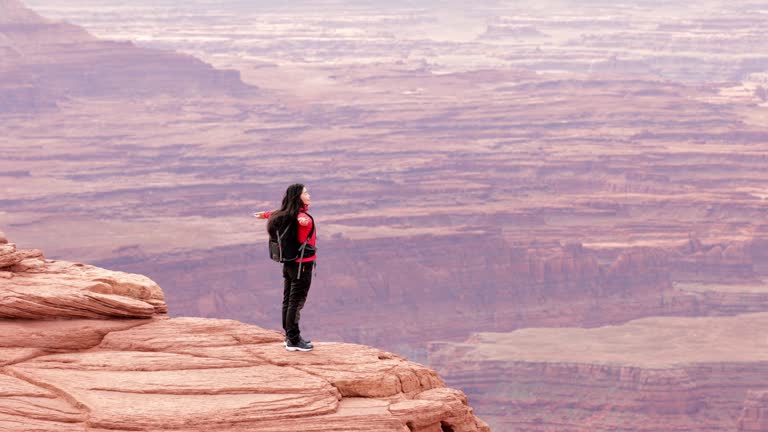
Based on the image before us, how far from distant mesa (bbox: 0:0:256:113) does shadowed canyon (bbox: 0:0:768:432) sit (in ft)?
0.69

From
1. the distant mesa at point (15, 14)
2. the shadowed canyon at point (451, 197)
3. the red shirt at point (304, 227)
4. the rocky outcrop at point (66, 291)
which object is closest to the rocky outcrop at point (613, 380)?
the shadowed canyon at point (451, 197)

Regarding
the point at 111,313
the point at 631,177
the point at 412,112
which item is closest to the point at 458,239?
the point at 631,177

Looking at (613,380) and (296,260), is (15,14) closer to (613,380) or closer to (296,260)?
(613,380)

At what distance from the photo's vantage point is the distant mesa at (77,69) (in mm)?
137625

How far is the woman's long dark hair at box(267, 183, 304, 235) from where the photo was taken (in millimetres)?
15977

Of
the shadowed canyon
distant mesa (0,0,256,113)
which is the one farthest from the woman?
distant mesa (0,0,256,113)

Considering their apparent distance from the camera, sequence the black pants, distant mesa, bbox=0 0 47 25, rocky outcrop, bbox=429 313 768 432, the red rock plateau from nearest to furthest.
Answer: the red rock plateau, the black pants, rocky outcrop, bbox=429 313 768 432, distant mesa, bbox=0 0 47 25

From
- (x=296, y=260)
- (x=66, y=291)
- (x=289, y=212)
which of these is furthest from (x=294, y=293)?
(x=66, y=291)

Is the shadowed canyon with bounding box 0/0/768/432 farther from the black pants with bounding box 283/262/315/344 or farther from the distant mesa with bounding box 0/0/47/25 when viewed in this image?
the black pants with bounding box 283/262/315/344

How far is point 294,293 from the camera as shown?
16.3 metres

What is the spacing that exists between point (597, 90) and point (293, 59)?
38.0 meters

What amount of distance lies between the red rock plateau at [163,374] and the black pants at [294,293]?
23 cm

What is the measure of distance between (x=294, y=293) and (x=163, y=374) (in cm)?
164

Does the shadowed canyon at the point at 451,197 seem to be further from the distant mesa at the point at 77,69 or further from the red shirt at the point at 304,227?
the red shirt at the point at 304,227
